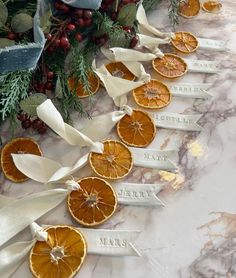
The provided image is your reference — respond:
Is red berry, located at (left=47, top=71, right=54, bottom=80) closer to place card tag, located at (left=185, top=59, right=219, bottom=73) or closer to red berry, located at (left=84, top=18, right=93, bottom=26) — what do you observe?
red berry, located at (left=84, top=18, right=93, bottom=26)

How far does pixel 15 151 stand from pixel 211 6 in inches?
26.0

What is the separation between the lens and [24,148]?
0.88 meters

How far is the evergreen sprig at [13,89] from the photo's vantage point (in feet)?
2.79

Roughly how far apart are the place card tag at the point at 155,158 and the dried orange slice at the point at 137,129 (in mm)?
22

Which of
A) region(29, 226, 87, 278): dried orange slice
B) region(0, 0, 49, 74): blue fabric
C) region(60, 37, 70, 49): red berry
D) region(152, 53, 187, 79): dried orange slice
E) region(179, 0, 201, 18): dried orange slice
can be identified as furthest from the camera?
region(179, 0, 201, 18): dried orange slice

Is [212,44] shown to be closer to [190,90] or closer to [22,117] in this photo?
[190,90]

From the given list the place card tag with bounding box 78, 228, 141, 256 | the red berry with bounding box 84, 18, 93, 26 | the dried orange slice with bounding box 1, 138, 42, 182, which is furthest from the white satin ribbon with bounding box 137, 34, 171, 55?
the place card tag with bounding box 78, 228, 141, 256

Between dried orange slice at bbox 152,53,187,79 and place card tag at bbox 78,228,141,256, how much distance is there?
0.40 metres

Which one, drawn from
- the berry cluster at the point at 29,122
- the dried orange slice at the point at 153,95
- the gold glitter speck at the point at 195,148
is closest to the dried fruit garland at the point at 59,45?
the berry cluster at the point at 29,122

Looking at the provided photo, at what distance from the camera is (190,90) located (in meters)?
1.00

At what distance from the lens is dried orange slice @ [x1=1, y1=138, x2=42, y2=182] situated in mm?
838

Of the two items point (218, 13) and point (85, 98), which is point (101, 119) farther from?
point (218, 13)

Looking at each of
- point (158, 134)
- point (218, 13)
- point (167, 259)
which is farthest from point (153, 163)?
point (218, 13)

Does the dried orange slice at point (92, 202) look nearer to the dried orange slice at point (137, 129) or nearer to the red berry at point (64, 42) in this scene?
the dried orange slice at point (137, 129)
